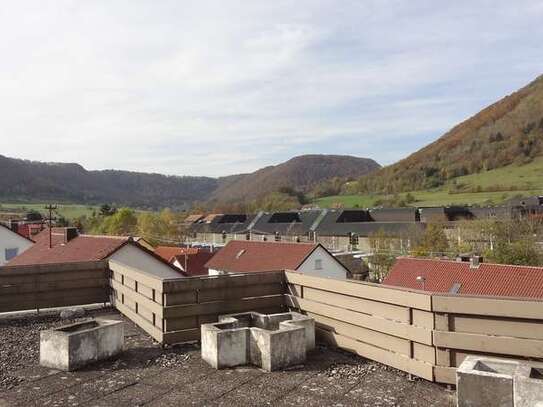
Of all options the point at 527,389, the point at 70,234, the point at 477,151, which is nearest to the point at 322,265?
the point at 70,234

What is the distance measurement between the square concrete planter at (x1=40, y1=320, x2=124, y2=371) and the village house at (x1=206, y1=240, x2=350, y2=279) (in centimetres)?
2568

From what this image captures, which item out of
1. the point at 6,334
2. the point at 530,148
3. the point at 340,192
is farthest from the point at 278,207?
the point at 6,334

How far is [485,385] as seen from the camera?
4.86 m

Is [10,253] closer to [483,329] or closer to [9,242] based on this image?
[9,242]

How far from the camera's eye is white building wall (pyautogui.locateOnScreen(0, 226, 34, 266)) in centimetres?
3597

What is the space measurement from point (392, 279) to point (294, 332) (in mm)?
24584

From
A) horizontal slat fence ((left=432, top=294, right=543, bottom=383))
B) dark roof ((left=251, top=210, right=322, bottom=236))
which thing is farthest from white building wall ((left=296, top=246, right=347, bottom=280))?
dark roof ((left=251, top=210, right=322, bottom=236))

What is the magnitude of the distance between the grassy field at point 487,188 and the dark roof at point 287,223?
30.3 meters

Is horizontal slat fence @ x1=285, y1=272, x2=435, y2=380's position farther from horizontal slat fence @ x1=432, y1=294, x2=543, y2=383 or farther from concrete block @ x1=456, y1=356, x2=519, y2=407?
concrete block @ x1=456, y1=356, x2=519, y2=407

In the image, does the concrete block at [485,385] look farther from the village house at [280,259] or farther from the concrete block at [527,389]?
the village house at [280,259]

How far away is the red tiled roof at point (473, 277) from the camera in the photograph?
23781mm

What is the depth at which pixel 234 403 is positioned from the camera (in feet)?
18.2

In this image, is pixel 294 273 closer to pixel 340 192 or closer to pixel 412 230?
pixel 412 230

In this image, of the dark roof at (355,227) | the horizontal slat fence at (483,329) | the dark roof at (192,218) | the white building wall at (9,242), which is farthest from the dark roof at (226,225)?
the horizontal slat fence at (483,329)
